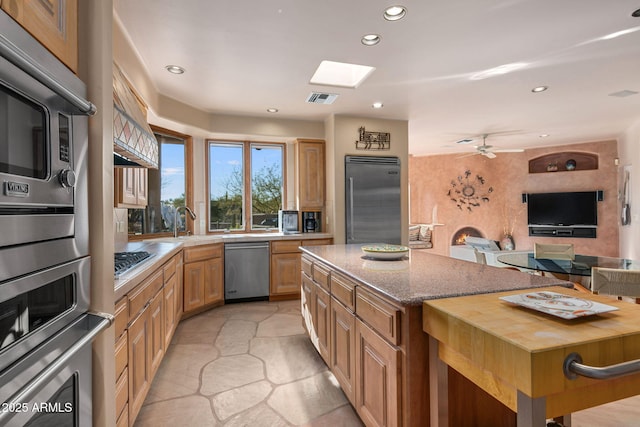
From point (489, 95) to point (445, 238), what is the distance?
5.06 m

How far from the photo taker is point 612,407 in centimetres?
200

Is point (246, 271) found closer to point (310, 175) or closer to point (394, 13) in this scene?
point (310, 175)

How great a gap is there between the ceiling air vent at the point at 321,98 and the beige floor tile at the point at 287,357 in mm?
2679

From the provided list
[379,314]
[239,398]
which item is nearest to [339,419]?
[239,398]

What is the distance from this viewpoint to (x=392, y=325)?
4.58ft

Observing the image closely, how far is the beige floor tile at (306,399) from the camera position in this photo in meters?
1.96

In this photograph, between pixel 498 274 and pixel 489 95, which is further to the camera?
pixel 489 95

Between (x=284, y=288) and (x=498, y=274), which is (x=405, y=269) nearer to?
(x=498, y=274)

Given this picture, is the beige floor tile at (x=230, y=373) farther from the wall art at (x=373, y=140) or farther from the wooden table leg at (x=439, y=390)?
the wall art at (x=373, y=140)

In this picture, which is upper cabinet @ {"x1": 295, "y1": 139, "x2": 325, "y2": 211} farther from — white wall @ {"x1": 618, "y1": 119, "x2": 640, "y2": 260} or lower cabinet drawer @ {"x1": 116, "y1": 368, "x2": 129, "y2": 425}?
white wall @ {"x1": 618, "y1": 119, "x2": 640, "y2": 260}

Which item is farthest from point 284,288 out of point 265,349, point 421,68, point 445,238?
point 445,238

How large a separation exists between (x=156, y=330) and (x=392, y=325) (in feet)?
5.52

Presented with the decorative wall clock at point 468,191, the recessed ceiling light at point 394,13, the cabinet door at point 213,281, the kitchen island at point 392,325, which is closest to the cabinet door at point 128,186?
the cabinet door at point 213,281

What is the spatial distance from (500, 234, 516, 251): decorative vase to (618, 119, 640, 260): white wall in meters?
2.01
